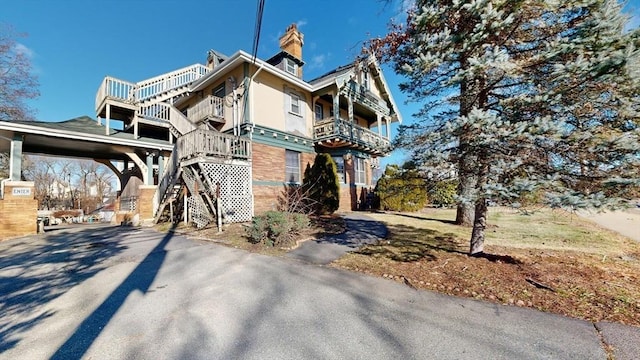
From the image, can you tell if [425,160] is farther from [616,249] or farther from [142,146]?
[142,146]

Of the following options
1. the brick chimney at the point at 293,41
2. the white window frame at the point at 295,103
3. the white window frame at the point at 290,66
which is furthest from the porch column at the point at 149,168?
the brick chimney at the point at 293,41

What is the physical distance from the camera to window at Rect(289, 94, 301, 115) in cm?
1284

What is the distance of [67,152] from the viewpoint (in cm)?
1273

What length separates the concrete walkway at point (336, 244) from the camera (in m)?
5.58

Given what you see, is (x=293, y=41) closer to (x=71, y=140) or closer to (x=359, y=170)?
(x=359, y=170)

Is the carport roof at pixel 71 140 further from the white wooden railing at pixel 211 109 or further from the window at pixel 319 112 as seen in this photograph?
the window at pixel 319 112

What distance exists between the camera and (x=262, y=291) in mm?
3801

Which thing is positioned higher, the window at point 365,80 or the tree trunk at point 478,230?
the window at point 365,80

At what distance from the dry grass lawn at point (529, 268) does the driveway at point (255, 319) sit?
41cm

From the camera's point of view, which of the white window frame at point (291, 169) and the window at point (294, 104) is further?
the window at point (294, 104)

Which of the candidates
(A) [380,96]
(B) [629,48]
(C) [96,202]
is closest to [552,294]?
(B) [629,48]

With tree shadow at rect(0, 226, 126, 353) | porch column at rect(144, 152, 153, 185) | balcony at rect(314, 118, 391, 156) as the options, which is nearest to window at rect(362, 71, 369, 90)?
balcony at rect(314, 118, 391, 156)

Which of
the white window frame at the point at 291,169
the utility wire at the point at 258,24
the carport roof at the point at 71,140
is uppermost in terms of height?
the utility wire at the point at 258,24

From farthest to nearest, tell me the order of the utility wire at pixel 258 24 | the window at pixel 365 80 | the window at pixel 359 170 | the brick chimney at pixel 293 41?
the window at pixel 365 80 → the brick chimney at pixel 293 41 → the window at pixel 359 170 → the utility wire at pixel 258 24
